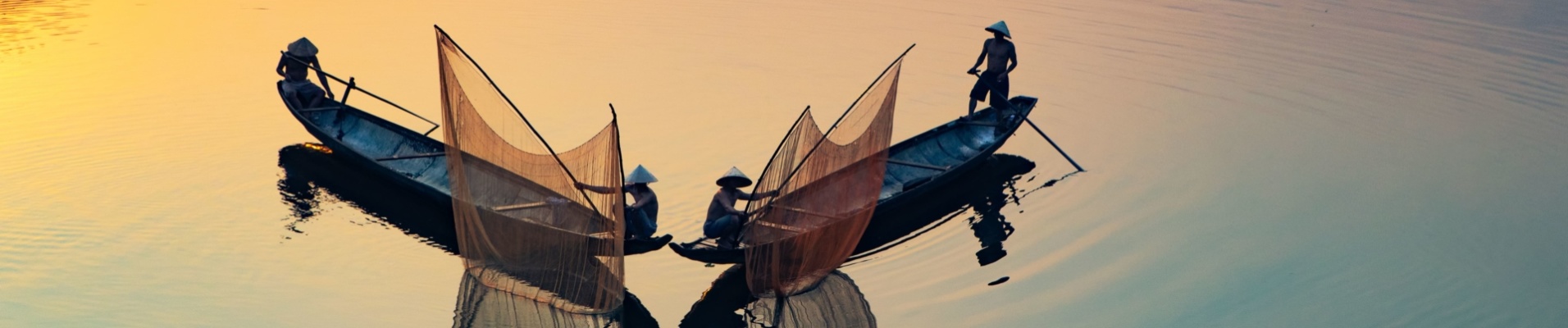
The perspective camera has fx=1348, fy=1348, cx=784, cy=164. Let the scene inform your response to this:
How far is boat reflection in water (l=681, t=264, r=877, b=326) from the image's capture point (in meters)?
8.36

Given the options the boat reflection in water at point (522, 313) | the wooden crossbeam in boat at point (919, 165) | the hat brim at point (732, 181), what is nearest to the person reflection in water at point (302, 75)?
the boat reflection in water at point (522, 313)

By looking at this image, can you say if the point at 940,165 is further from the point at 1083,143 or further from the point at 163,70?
the point at 163,70

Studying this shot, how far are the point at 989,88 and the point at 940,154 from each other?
903mm

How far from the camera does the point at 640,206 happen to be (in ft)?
28.6

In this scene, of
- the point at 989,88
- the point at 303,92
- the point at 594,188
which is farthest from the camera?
the point at 989,88

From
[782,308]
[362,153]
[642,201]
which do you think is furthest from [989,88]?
[362,153]

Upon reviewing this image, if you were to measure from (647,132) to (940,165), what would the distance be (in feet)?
9.39

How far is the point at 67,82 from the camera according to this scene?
1345cm

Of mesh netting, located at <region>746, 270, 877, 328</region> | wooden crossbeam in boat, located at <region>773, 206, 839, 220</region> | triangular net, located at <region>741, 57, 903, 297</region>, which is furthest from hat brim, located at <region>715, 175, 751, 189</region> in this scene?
mesh netting, located at <region>746, 270, 877, 328</region>

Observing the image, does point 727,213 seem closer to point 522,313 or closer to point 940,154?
point 522,313

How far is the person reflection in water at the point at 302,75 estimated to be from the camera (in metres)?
11.4

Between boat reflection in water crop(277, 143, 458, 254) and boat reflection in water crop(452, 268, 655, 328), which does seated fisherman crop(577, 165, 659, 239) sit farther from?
boat reflection in water crop(277, 143, 458, 254)

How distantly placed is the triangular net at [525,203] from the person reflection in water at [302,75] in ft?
11.1

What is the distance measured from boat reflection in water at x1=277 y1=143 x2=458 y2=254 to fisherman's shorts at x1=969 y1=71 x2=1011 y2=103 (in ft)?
15.5
